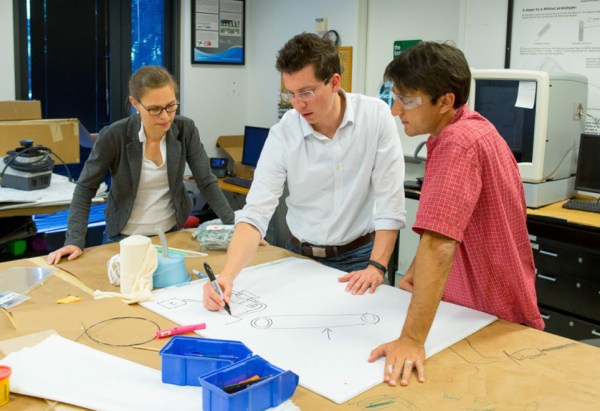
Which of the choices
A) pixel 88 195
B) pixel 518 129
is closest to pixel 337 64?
pixel 88 195

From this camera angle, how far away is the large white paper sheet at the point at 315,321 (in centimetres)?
127

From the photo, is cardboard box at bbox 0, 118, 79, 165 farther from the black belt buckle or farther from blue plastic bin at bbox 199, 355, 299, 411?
blue plastic bin at bbox 199, 355, 299, 411

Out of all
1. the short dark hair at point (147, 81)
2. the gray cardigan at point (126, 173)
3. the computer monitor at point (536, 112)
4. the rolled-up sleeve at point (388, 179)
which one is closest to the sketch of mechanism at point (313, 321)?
the rolled-up sleeve at point (388, 179)

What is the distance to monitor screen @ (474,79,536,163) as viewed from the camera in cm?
303

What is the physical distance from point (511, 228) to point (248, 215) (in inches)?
31.1

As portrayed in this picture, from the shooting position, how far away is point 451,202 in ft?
4.37

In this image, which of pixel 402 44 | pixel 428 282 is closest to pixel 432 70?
pixel 428 282

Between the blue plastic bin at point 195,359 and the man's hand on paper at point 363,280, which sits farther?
the man's hand on paper at point 363,280

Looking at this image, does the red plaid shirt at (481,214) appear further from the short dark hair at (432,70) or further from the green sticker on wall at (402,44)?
the green sticker on wall at (402,44)

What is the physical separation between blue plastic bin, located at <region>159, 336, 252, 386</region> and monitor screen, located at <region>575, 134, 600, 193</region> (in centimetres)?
249

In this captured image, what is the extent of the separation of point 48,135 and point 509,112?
249 cm

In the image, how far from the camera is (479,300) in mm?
1586

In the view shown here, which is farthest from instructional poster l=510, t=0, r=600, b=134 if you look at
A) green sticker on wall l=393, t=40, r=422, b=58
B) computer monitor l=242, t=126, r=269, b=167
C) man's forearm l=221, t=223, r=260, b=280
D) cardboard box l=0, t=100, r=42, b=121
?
cardboard box l=0, t=100, r=42, b=121

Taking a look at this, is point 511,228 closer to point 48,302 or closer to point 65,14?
point 48,302
